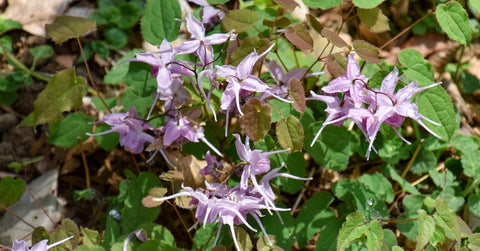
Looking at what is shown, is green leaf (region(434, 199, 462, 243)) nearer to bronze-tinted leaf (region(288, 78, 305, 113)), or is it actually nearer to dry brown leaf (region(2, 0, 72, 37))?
bronze-tinted leaf (region(288, 78, 305, 113))

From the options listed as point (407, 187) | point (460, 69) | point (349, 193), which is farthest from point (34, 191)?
point (460, 69)

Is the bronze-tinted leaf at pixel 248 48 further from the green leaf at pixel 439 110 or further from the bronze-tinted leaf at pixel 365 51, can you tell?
the green leaf at pixel 439 110

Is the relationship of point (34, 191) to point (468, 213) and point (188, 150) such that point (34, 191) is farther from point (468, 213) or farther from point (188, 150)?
Result: point (468, 213)

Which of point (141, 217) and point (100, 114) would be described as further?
point (100, 114)

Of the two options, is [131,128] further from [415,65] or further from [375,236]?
[415,65]

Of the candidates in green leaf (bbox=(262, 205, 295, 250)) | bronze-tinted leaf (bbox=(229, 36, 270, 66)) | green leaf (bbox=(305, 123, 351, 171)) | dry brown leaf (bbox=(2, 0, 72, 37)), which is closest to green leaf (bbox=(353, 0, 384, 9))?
bronze-tinted leaf (bbox=(229, 36, 270, 66))

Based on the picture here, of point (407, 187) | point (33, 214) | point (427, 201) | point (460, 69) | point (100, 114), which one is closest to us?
point (427, 201)
